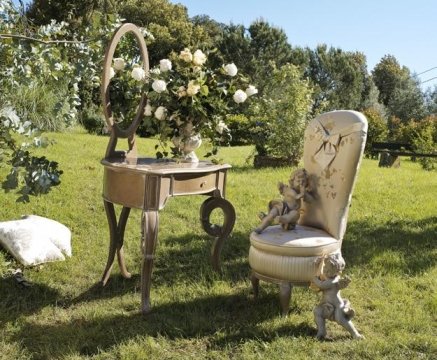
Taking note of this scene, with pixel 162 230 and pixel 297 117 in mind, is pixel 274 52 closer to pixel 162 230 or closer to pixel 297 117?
pixel 297 117

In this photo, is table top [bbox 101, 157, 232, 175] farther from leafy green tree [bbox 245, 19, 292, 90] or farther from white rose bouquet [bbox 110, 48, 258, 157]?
leafy green tree [bbox 245, 19, 292, 90]

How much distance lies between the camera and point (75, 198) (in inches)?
252

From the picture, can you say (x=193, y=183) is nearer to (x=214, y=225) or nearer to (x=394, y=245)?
(x=214, y=225)

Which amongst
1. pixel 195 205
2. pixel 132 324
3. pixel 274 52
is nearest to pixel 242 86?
pixel 132 324

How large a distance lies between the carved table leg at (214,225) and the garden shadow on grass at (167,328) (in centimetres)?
→ 63

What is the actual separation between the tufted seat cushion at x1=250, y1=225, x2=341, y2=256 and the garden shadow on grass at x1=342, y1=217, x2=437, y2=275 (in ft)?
3.85

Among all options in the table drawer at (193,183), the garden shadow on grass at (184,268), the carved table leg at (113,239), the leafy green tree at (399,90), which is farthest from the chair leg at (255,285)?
the leafy green tree at (399,90)

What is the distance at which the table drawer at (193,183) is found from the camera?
11.9 ft

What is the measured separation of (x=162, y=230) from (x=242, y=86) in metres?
2.15

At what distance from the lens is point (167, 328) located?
3.34 m

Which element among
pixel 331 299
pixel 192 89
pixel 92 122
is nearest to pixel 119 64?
pixel 192 89

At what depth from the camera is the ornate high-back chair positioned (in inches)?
134

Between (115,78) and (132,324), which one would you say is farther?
(115,78)

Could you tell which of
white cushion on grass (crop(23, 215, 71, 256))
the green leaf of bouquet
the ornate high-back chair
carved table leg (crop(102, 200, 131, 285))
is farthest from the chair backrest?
white cushion on grass (crop(23, 215, 71, 256))
